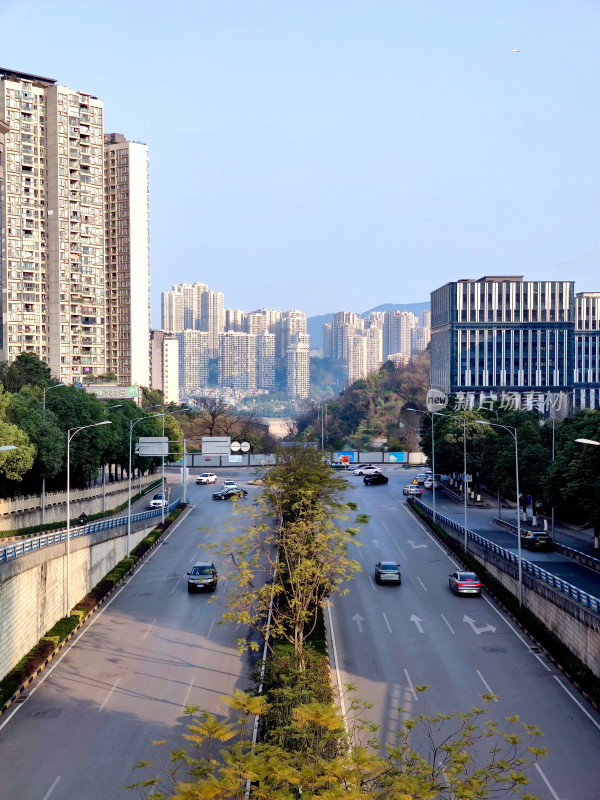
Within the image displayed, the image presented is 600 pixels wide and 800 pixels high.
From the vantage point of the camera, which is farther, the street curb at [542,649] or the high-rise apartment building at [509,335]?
the high-rise apartment building at [509,335]

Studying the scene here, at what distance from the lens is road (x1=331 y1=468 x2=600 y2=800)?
77.5 feet

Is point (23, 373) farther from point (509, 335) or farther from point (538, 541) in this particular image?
point (509, 335)

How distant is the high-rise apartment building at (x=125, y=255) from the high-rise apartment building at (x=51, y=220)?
1007 cm

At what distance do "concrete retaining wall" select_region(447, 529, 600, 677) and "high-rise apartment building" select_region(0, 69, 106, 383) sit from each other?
9564cm

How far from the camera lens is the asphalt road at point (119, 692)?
71.9 ft

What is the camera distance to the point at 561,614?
3284cm

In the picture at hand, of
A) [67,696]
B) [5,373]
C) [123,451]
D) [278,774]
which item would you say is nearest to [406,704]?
[67,696]

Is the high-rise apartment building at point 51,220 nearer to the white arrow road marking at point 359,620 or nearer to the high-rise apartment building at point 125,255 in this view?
the high-rise apartment building at point 125,255

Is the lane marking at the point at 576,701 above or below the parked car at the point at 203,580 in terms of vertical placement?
below

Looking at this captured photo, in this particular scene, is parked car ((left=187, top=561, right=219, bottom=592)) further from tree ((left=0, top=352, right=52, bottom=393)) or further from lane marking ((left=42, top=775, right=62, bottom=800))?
tree ((left=0, top=352, right=52, bottom=393))

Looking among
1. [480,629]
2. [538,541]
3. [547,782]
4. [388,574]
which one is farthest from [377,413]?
[547,782]

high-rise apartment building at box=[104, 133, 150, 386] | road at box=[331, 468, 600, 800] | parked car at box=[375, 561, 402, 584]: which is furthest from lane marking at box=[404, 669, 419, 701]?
high-rise apartment building at box=[104, 133, 150, 386]

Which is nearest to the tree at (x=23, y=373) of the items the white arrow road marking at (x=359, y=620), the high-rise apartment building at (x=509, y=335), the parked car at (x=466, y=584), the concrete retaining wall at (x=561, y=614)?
the white arrow road marking at (x=359, y=620)

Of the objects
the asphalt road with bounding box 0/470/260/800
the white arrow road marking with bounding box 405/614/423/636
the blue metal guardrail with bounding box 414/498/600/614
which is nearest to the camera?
the asphalt road with bounding box 0/470/260/800
